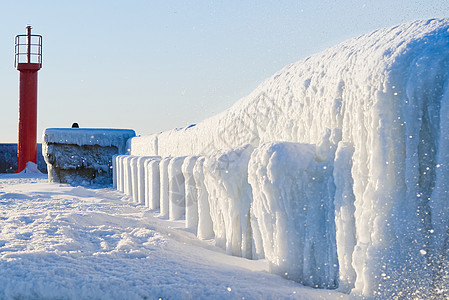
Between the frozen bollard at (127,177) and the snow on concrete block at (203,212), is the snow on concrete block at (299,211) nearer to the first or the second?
the snow on concrete block at (203,212)

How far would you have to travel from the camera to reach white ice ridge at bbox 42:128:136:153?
9.92 metres

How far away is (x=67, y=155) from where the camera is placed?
986 cm

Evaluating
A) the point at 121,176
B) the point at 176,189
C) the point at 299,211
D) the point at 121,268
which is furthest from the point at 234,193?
the point at 121,176

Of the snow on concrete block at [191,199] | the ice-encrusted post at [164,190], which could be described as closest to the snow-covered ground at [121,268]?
the snow on concrete block at [191,199]

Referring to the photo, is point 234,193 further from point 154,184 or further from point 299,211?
point 154,184

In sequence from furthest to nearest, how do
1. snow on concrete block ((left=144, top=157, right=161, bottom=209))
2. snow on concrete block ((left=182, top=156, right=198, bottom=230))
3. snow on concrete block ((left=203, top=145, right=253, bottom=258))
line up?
snow on concrete block ((left=144, top=157, right=161, bottom=209))
snow on concrete block ((left=182, top=156, right=198, bottom=230))
snow on concrete block ((left=203, top=145, right=253, bottom=258))

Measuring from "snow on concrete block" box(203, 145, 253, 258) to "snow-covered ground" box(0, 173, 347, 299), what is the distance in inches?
4.4

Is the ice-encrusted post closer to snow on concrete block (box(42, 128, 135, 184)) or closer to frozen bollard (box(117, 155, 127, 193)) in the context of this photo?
frozen bollard (box(117, 155, 127, 193))

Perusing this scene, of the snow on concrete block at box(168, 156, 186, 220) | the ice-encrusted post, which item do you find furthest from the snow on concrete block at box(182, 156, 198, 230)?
the ice-encrusted post

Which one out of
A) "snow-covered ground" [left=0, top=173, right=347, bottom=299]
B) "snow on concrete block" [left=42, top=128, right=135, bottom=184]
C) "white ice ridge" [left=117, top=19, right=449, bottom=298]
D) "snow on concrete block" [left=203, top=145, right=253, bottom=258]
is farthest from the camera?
"snow on concrete block" [left=42, top=128, right=135, bottom=184]

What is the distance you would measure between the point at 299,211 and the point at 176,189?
233 cm

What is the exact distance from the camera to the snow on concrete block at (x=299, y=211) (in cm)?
195

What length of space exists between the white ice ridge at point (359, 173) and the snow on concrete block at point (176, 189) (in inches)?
62.2

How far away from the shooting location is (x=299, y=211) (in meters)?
2.01
